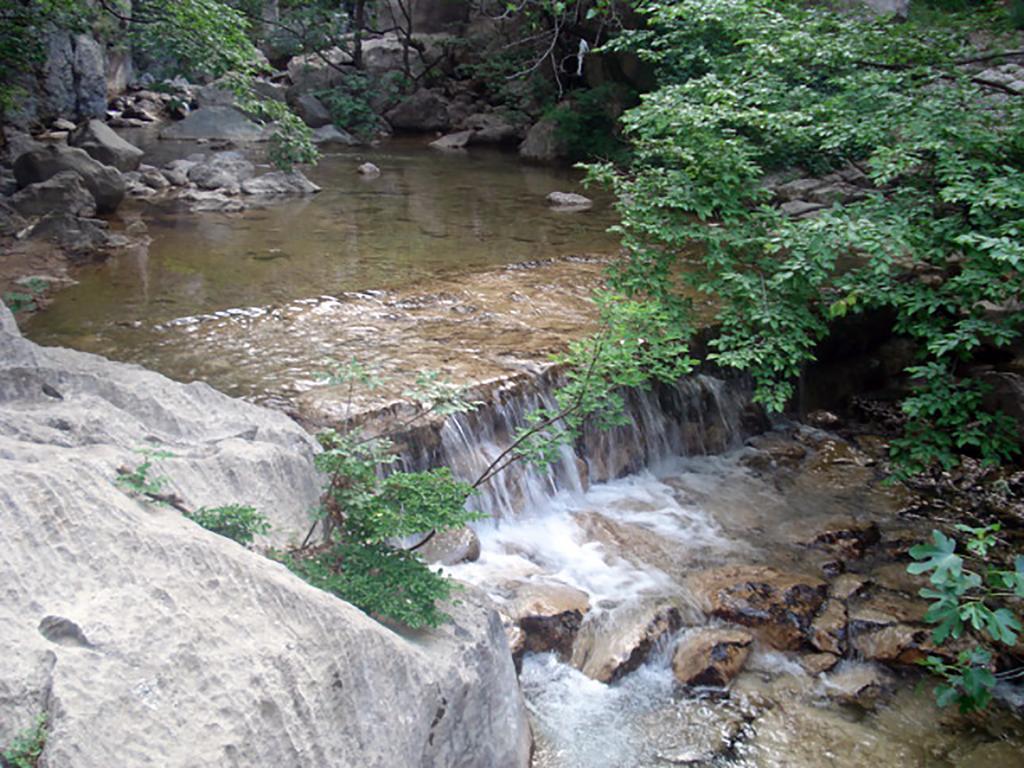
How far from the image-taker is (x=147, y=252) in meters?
9.66

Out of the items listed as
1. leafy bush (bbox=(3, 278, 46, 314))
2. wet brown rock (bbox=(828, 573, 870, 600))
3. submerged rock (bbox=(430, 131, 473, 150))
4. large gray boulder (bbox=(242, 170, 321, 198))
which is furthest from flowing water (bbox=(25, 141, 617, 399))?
submerged rock (bbox=(430, 131, 473, 150))

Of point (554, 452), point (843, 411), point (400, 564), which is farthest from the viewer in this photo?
point (843, 411)

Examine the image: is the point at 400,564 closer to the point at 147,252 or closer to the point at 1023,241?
the point at 1023,241

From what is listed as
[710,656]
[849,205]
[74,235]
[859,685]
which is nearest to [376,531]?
[710,656]

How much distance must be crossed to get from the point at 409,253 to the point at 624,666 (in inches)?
245

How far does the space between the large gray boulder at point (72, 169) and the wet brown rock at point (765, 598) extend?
906 cm

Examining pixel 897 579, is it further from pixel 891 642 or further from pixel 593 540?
pixel 593 540

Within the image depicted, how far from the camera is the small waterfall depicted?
6102 millimetres

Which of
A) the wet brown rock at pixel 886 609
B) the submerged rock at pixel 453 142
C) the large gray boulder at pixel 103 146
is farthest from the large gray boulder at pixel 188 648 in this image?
the submerged rock at pixel 453 142

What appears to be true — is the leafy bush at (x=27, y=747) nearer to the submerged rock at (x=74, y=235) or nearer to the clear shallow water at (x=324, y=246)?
the clear shallow water at (x=324, y=246)

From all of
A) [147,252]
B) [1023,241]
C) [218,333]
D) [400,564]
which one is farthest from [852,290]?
[147,252]

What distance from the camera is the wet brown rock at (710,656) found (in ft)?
15.8

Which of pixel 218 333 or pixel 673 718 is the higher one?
pixel 218 333

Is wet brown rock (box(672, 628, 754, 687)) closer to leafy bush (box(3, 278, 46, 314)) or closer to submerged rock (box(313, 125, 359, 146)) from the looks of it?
leafy bush (box(3, 278, 46, 314))
